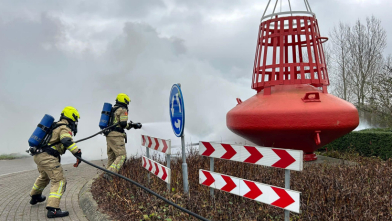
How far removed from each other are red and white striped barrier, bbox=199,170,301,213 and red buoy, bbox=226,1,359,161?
Result: 2.44 m

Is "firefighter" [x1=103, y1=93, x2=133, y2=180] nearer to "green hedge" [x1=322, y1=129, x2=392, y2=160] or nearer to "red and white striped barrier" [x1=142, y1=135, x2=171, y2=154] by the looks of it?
"red and white striped barrier" [x1=142, y1=135, x2=171, y2=154]

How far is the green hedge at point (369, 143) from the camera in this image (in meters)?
8.21

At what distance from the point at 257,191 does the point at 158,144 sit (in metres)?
1.97

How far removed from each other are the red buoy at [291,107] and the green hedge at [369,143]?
2216 millimetres

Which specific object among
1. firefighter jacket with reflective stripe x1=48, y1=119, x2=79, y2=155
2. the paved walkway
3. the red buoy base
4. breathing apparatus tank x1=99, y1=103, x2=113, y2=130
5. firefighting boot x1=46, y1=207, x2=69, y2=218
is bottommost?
the paved walkway

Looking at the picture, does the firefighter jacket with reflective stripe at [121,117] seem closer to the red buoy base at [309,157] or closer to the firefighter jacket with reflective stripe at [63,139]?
the firefighter jacket with reflective stripe at [63,139]

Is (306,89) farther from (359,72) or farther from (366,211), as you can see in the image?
(359,72)

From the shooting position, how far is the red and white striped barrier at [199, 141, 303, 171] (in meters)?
3.24

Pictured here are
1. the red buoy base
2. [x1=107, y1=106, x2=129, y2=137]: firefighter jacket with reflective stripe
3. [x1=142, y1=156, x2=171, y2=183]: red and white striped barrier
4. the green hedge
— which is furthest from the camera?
the green hedge

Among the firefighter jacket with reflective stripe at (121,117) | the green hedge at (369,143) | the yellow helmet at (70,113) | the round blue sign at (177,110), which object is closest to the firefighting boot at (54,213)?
the yellow helmet at (70,113)

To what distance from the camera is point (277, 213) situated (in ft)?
13.0

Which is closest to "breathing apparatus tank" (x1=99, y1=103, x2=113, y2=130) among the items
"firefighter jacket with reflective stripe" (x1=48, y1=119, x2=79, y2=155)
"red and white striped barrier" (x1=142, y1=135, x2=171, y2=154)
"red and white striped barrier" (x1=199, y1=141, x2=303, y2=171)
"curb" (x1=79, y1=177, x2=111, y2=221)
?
"red and white striped barrier" (x1=142, y1=135, x2=171, y2=154)

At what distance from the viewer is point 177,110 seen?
4.41m

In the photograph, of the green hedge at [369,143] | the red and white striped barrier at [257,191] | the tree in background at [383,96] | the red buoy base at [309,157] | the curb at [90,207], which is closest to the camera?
the red and white striped barrier at [257,191]
